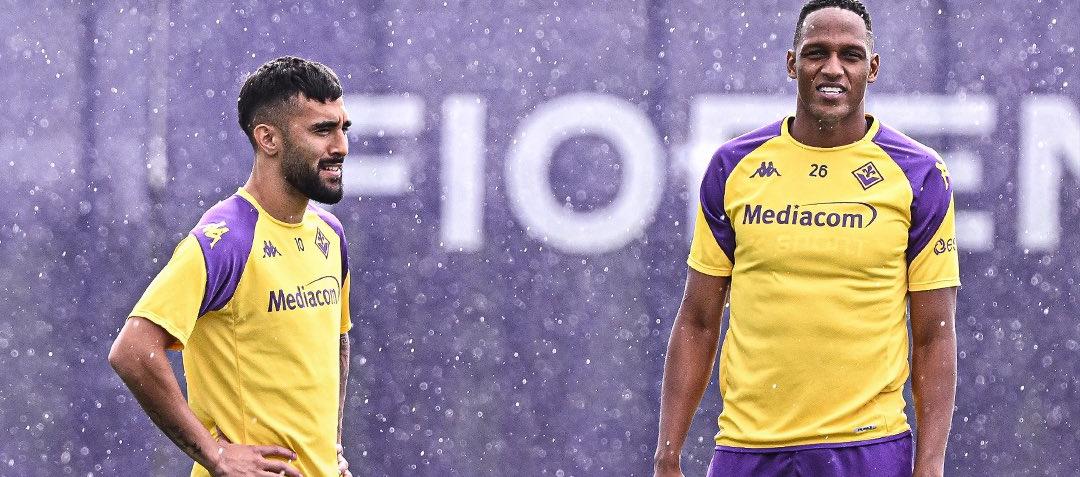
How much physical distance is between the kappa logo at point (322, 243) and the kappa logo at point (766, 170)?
0.99 metres

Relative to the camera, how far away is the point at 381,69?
15.9ft

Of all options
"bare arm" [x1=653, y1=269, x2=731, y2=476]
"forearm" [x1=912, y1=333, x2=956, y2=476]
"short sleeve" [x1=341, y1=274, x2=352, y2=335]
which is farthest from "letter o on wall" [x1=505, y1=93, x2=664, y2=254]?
"forearm" [x1=912, y1=333, x2=956, y2=476]

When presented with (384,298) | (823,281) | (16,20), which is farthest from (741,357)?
(16,20)

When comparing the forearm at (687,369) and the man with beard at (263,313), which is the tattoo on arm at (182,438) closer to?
the man with beard at (263,313)

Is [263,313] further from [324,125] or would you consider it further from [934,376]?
[934,376]

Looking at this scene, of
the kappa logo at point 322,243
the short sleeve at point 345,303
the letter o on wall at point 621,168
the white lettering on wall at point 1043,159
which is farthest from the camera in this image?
the letter o on wall at point 621,168

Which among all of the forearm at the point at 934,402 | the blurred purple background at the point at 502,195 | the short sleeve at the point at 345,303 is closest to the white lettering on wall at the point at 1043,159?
the blurred purple background at the point at 502,195

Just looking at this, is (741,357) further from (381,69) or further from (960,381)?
(381,69)

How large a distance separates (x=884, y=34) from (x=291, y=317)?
2.71 metres

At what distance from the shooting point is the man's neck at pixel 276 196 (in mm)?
3016

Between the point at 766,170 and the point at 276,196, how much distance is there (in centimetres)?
110

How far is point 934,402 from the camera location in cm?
285

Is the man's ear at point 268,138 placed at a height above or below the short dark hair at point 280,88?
below

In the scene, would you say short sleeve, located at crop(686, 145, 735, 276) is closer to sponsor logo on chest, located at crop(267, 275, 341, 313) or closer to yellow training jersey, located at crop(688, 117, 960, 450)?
yellow training jersey, located at crop(688, 117, 960, 450)
